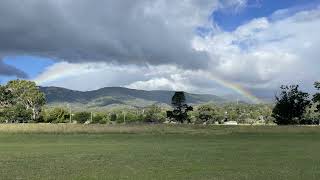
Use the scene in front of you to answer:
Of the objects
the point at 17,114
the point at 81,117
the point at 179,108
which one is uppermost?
the point at 179,108

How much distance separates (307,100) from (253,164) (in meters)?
109

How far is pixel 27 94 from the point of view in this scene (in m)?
172

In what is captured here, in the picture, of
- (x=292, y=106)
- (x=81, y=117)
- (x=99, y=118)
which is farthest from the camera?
(x=99, y=118)

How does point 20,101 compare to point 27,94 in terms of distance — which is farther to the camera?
point 27,94

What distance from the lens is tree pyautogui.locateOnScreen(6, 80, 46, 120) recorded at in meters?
170

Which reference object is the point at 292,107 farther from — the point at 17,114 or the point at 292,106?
the point at 17,114

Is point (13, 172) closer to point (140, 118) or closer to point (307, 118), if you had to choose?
point (307, 118)

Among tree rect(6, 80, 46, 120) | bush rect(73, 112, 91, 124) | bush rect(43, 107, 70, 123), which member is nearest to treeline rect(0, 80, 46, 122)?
tree rect(6, 80, 46, 120)

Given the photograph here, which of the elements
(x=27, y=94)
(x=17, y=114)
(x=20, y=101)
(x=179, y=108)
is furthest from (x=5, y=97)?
(x=179, y=108)

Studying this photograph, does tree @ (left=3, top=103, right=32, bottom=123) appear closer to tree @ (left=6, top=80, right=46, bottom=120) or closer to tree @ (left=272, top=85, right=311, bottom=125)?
tree @ (left=6, top=80, right=46, bottom=120)

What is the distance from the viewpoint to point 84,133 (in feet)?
309

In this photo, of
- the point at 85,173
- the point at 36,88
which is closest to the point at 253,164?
the point at 85,173

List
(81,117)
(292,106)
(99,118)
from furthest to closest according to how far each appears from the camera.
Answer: (99,118) < (81,117) < (292,106)

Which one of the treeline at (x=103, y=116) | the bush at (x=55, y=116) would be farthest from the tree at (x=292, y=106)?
the bush at (x=55, y=116)
